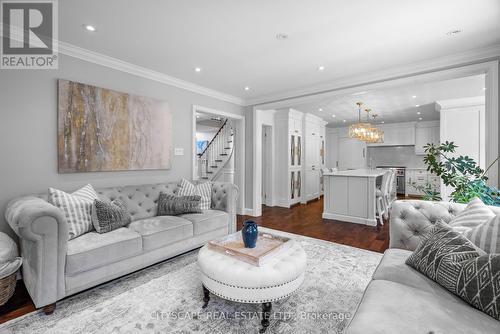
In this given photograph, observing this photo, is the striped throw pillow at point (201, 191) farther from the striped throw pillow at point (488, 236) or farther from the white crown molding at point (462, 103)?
the white crown molding at point (462, 103)

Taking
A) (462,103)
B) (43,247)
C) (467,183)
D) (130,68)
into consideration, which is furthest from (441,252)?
(462,103)

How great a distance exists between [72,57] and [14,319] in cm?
267

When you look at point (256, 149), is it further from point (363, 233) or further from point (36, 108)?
point (36, 108)

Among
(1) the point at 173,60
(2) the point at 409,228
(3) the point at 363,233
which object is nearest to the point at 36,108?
(1) the point at 173,60

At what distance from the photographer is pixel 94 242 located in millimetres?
2160

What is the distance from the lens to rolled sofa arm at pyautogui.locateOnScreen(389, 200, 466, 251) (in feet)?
6.27

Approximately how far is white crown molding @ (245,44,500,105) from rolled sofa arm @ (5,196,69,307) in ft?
13.1

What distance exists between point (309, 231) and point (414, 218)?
2190mm

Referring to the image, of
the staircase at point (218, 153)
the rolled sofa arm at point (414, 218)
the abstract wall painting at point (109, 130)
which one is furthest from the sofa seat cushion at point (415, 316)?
the staircase at point (218, 153)

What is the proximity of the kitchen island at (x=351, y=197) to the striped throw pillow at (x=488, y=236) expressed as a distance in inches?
123

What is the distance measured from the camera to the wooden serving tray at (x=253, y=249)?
1.79 meters

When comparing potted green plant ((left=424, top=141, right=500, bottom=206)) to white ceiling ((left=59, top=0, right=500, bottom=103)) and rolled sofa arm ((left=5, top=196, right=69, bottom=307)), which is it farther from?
rolled sofa arm ((left=5, top=196, right=69, bottom=307))

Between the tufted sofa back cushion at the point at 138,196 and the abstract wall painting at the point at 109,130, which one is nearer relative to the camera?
the abstract wall painting at the point at 109,130

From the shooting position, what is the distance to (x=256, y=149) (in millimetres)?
5133
